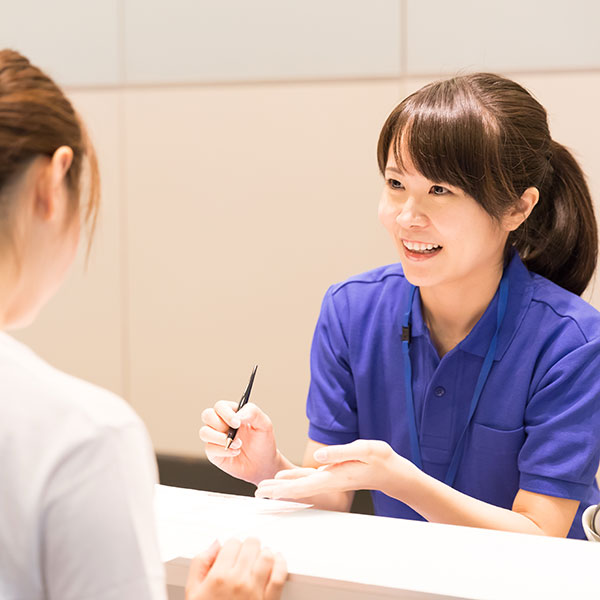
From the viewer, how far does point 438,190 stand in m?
1.29

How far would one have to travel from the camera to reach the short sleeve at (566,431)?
123 cm

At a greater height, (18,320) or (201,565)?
(18,320)

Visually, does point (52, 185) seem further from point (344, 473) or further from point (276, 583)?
point (344, 473)

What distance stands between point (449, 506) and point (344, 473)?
16 cm

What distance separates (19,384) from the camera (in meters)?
0.56

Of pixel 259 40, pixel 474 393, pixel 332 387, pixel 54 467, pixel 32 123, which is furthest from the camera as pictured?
pixel 259 40

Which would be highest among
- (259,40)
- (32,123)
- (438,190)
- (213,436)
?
(259,40)

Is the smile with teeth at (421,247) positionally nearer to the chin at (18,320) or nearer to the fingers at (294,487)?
the fingers at (294,487)

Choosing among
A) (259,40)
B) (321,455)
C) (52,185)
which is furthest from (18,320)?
(259,40)

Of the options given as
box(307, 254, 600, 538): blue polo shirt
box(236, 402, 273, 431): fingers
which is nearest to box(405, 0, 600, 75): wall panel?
box(307, 254, 600, 538): blue polo shirt

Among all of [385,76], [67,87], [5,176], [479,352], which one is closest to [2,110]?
[5,176]

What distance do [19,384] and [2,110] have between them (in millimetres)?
208

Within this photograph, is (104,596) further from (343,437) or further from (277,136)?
(277,136)

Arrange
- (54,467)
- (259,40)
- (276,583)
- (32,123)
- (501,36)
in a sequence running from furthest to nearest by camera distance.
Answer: (259,40)
(501,36)
(276,583)
(32,123)
(54,467)
